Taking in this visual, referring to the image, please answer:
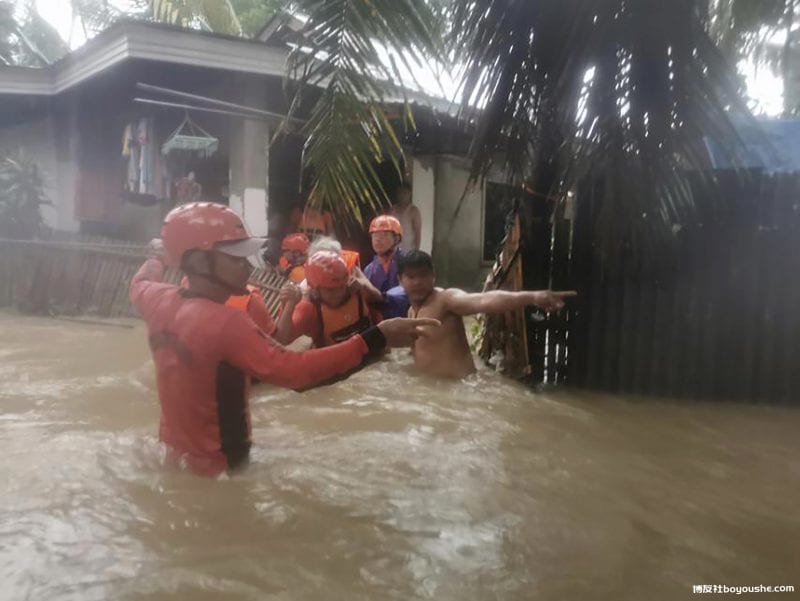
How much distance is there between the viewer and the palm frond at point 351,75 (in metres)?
2.86

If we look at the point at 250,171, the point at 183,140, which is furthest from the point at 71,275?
the point at 250,171

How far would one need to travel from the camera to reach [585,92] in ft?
10.2

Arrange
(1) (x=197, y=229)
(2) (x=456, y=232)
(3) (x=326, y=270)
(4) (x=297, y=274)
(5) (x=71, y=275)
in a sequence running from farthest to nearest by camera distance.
→ (2) (x=456, y=232), (5) (x=71, y=275), (4) (x=297, y=274), (3) (x=326, y=270), (1) (x=197, y=229)

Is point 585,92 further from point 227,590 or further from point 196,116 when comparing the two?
point 196,116

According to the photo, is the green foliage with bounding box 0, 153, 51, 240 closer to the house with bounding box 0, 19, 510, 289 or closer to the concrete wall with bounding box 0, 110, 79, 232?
the house with bounding box 0, 19, 510, 289

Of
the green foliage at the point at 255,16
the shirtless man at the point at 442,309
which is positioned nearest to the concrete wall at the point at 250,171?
the shirtless man at the point at 442,309

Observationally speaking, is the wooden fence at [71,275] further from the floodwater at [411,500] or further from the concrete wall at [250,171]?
the floodwater at [411,500]

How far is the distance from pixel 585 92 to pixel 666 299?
2.32 metres

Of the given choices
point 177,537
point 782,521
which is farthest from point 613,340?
point 177,537

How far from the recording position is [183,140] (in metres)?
7.51

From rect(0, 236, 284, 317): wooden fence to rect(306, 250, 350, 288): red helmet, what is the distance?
3.53m

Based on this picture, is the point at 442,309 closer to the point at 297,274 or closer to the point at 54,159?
the point at 297,274

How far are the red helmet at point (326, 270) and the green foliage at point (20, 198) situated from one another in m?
7.31

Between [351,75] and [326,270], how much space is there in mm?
1829
